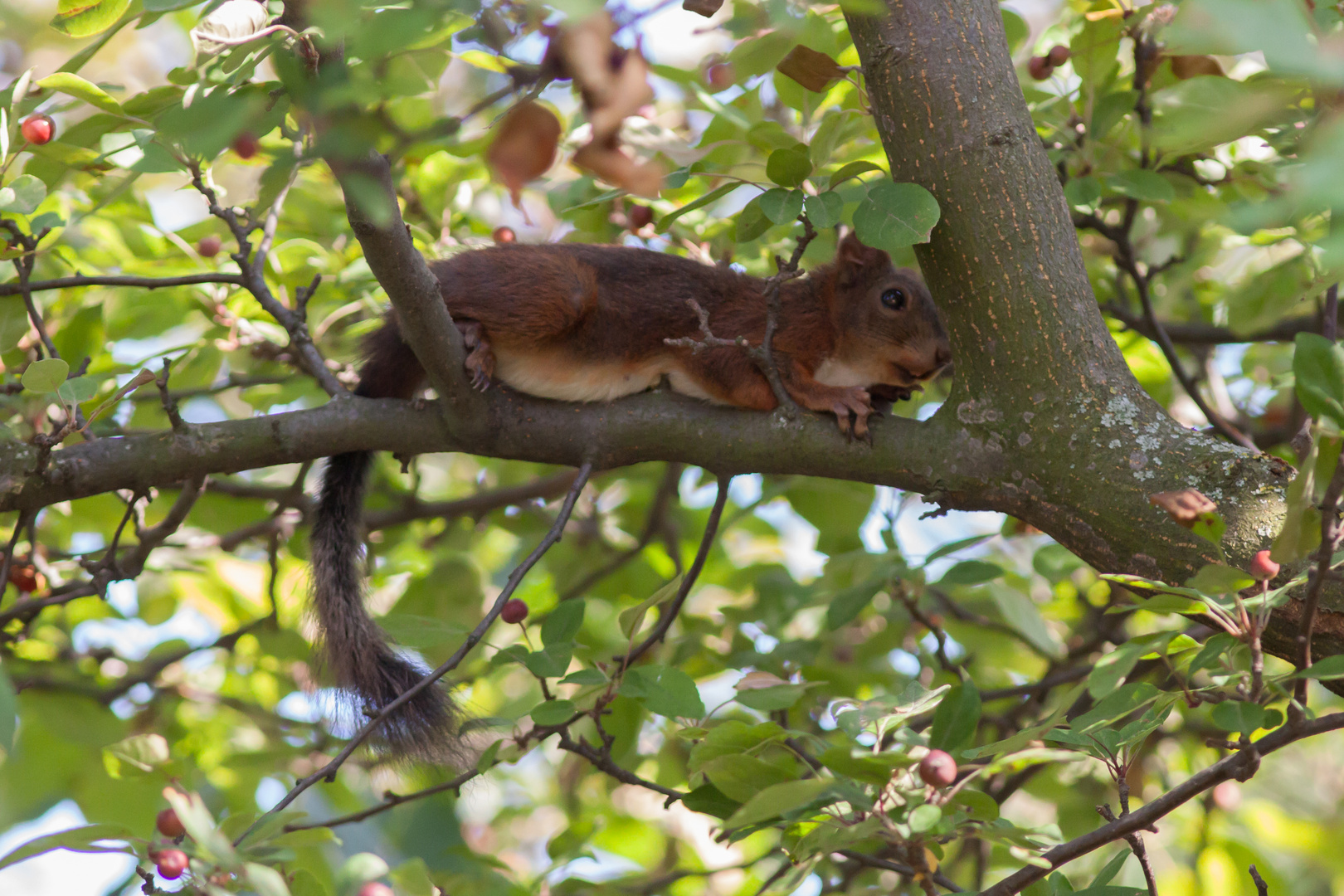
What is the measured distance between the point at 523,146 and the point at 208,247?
2899 millimetres

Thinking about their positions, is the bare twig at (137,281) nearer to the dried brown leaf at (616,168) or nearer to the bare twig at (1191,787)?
the dried brown leaf at (616,168)

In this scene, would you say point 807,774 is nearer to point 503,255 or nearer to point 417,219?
point 503,255

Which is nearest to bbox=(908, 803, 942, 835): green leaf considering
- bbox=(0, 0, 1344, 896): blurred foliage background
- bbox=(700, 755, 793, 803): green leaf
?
bbox=(0, 0, 1344, 896): blurred foliage background

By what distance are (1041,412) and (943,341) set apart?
1111 millimetres

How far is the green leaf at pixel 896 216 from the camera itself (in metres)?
1.95

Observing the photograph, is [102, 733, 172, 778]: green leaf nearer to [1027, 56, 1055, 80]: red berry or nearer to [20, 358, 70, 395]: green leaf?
[20, 358, 70, 395]: green leaf

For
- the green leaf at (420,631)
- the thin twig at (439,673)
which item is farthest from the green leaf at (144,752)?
the green leaf at (420,631)

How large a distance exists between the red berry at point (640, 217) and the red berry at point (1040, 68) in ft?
3.82

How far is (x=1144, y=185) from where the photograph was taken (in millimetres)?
2654

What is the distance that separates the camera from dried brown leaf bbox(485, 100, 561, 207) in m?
0.82

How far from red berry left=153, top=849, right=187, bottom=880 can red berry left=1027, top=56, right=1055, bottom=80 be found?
9.25 feet

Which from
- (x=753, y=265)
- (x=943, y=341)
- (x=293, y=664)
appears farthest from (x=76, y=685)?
(x=943, y=341)

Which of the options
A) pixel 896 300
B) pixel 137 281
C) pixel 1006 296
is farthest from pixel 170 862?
pixel 896 300

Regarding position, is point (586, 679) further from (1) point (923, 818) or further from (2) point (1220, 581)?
(2) point (1220, 581)
